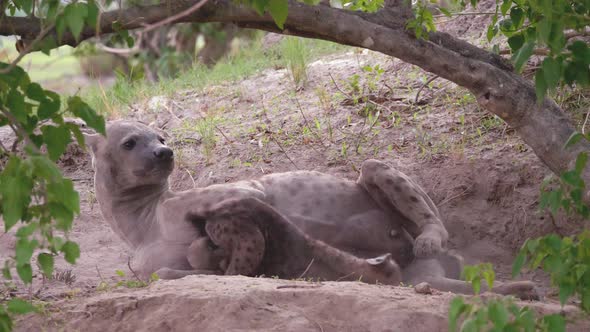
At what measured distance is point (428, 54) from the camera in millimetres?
4664

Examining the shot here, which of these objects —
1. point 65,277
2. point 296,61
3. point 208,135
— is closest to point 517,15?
point 65,277

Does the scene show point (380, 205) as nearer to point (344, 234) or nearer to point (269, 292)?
point (344, 234)

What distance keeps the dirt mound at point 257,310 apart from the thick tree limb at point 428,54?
3.99 feet

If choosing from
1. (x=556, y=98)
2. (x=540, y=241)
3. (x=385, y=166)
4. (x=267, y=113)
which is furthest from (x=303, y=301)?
(x=267, y=113)

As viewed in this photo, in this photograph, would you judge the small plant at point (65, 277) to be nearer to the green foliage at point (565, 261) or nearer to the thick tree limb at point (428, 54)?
the thick tree limb at point (428, 54)

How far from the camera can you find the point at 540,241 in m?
2.81

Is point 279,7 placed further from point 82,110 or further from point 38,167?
point 38,167

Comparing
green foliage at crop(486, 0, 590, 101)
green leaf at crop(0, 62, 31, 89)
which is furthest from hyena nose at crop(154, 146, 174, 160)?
green foliage at crop(486, 0, 590, 101)

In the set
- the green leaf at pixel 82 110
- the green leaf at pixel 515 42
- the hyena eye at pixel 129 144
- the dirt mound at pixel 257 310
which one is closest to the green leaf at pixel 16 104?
the green leaf at pixel 82 110

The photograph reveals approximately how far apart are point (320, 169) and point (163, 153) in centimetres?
147

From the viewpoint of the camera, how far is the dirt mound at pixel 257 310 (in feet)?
11.3

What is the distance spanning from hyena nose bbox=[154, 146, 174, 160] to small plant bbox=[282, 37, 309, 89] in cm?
252

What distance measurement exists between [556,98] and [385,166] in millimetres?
1614

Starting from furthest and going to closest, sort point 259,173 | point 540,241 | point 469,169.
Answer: point 259,173 < point 469,169 < point 540,241
